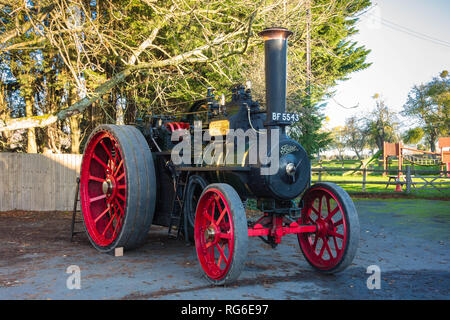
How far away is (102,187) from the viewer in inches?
262

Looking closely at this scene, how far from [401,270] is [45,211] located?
29.9 ft

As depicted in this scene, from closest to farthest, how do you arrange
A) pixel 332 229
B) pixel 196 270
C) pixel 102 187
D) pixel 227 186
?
pixel 227 186 < pixel 332 229 < pixel 196 270 < pixel 102 187

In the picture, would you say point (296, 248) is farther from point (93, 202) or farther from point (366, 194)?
point (366, 194)

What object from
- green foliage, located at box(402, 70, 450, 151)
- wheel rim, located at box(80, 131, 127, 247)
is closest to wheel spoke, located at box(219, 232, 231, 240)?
wheel rim, located at box(80, 131, 127, 247)

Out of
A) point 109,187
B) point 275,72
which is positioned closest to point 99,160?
point 109,187

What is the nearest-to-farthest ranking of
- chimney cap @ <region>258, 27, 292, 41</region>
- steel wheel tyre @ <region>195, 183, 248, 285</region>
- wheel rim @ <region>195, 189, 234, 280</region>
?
steel wheel tyre @ <region>195, 183, 248, 285</region> < wheel rim @ <region>195, 189, 234, 280</region> < chimney cap @ <region>258, 27, 292, 41</region>

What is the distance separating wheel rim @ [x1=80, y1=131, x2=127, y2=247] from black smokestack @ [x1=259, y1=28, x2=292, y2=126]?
233 cm

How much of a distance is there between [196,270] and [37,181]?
7.82 metres

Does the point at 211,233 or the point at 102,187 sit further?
the point at 102,187

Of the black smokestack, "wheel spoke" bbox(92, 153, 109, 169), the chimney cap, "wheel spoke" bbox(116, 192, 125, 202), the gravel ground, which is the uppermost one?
the chimney cap

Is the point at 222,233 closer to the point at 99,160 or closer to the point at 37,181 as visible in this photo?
the point at 99,160

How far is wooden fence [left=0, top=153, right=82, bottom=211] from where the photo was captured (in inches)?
442

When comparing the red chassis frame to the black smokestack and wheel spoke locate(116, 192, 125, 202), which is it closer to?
the black smokestack
